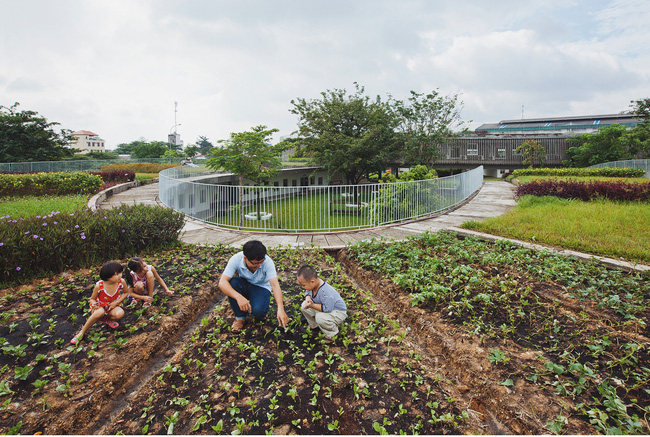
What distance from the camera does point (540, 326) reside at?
3521mm

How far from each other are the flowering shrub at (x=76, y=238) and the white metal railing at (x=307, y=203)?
2.47m

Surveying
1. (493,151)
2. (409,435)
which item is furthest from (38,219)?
(493,151)

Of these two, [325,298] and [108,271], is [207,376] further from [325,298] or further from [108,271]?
[108,271]

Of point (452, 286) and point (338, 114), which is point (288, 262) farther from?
point (338, 114)

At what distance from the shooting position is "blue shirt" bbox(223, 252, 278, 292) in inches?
140

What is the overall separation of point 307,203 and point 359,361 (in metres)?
6.33

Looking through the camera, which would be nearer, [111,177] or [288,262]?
[288,262]

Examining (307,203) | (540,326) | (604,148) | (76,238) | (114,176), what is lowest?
(540,326)

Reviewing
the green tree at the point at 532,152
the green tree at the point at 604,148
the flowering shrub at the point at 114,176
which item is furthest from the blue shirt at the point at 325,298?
the green tree at the point at 532,152

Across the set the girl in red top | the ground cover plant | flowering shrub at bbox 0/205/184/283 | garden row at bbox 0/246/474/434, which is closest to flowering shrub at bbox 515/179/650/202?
the ground cover plant

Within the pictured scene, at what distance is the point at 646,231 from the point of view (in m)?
6.05

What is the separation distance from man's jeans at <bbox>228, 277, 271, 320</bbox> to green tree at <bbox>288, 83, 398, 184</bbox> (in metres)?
18.3

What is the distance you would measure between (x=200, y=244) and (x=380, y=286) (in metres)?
4.14

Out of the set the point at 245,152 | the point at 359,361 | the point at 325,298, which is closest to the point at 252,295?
the point at 325,298
